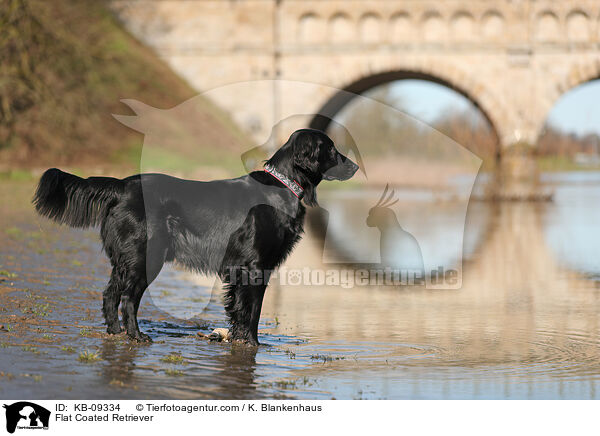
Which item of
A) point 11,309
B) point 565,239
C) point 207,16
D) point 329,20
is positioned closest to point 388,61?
point 329,20

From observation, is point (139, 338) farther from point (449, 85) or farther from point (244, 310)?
point (449, 85)

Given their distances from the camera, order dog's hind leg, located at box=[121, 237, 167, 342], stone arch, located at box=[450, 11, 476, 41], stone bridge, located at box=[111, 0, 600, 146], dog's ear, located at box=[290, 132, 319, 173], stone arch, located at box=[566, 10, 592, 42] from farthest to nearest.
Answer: stone arch, located at box=[450, 11, 476, 41] → stone bridge, located at box=[111, 0, 600, 146] → stone arch, located at box=[566, 10, 592, 42] → dog's hind leg, located at box=[121, 237, 167, 342] → dog's ear, located at box=[290, 132, 319, 173]

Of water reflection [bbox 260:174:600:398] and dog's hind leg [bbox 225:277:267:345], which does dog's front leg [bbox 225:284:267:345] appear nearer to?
dog's hind leg [bbox 225:277:267:345]

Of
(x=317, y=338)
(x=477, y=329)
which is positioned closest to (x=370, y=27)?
(x=477, y=329)

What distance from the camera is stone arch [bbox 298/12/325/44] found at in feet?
139

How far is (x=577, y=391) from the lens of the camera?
19.5 ft

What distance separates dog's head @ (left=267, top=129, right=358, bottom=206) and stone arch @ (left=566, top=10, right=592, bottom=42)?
36.5 meters

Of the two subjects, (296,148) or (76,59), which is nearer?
(296,148)

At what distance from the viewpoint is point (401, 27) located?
42.0 m

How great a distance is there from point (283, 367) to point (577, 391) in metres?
1.89

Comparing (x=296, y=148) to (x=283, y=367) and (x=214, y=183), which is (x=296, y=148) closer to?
(x=214, y=183)
